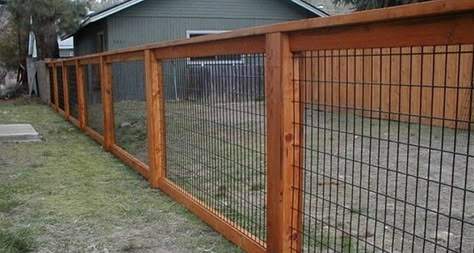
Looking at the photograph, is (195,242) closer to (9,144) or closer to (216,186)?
(216,186)

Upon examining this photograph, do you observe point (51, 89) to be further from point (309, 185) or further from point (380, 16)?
point (380, 16)

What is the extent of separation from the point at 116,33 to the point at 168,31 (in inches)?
62.2

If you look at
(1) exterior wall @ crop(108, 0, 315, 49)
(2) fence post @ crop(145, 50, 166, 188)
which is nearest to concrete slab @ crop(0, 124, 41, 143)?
(2) fence post @ crop(145, 50, 166, 188)

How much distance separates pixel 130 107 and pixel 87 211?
2152mm

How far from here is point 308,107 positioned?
277cm

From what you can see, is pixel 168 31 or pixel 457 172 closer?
pixel 457 172

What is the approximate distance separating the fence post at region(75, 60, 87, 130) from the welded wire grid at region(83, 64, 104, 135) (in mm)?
103

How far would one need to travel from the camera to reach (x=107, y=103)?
22.4 feet

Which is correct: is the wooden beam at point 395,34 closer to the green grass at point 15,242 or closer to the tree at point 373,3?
the green grass at point 15,242

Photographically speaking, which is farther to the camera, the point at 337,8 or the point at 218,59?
the point at 337,8

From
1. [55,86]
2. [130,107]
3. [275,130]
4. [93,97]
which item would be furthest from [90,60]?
[55,86]

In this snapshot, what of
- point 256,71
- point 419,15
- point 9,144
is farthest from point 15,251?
point 9,144

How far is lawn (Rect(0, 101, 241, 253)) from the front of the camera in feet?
11.2

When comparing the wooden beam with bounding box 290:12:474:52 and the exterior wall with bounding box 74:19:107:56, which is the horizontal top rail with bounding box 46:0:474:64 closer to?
the wooden beam with bounding box 290:12:474:52
